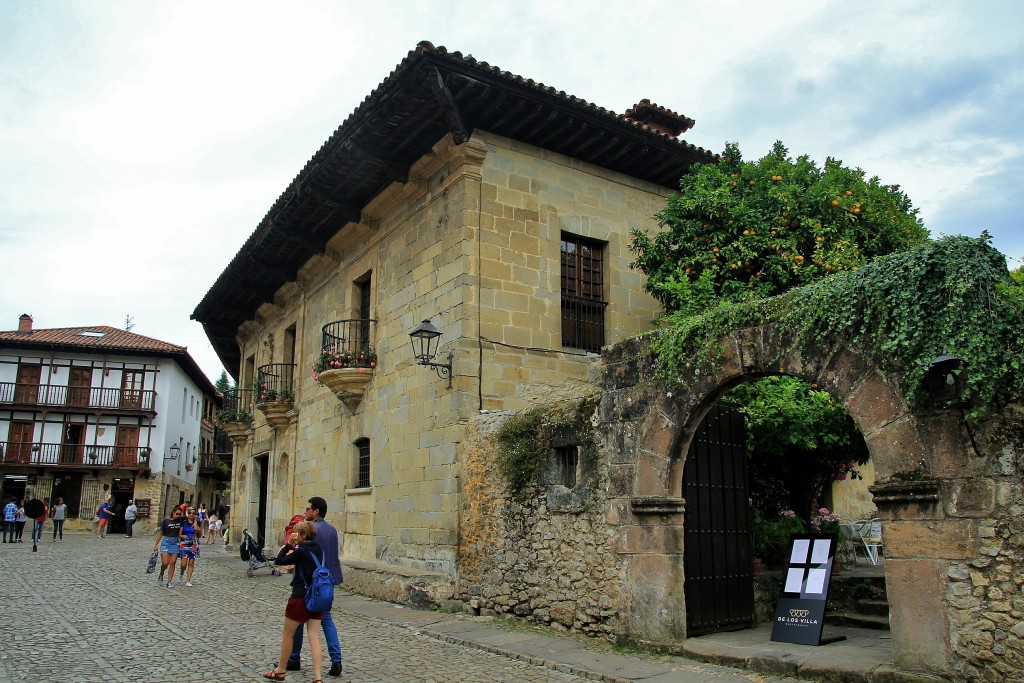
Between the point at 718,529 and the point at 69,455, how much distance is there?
35.5 meters

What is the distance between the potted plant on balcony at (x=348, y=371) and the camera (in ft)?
41.6

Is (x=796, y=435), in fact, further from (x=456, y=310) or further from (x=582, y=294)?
(x=456, y=310)

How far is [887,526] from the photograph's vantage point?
5605 mm

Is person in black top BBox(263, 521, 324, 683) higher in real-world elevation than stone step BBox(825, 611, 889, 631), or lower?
higher

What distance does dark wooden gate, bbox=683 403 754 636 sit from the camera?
25.1 feet

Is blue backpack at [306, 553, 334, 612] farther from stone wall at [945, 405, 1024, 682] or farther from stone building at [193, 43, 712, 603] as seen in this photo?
stone wall at [945, 405, 1024, 682]

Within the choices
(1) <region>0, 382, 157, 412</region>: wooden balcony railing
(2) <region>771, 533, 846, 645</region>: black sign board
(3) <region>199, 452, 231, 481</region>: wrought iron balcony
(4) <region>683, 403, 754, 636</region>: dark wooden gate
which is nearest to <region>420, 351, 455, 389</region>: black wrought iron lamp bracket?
(4) <region>683, 403, 754, 636</region>: dark wooden gate

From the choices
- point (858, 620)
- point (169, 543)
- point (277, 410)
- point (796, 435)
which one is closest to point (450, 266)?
point (796, 435)

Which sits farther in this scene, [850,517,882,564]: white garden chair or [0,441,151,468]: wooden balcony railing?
[0,441,151,468]: wooden balcony railing

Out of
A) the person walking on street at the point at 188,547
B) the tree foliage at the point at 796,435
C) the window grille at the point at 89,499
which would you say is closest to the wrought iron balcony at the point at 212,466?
the window grille at the point at 89,499


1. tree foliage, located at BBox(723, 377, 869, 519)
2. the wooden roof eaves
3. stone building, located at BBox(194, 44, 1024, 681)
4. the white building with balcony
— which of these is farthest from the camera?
the white building with balcony

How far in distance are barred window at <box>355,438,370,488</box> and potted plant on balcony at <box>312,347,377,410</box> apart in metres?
0.77

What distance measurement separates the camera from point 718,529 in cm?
802

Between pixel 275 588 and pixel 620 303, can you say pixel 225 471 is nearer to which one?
pixel 275 588
